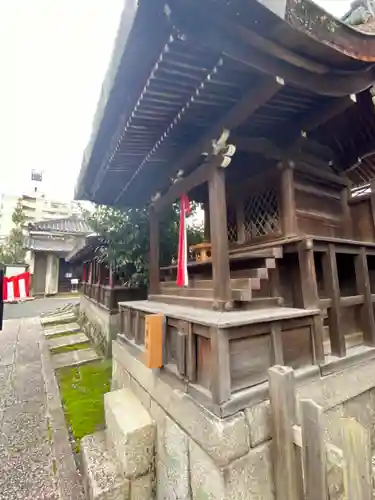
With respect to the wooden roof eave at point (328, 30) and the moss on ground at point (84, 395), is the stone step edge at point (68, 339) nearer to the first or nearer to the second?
the moss on ground at point (84, 395)

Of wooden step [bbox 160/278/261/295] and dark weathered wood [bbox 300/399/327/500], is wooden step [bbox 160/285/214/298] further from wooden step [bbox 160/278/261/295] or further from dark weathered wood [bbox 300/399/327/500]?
dark weathered wood [bbox 300/399/327/500]

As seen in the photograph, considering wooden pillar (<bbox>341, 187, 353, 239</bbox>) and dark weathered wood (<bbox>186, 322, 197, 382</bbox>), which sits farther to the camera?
wooden pillar (<bbox>341, 187, 353, 239</bbox>)

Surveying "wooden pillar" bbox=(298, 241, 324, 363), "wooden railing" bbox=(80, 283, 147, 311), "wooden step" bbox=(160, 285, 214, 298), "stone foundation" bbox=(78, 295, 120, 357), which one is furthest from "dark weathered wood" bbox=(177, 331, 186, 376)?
"wooden railing" bbox=(80, 283, 147, 311)

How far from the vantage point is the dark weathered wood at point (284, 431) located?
1.82 m

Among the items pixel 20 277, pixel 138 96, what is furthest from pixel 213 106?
pixel 20 277

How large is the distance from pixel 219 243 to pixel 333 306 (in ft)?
4.57

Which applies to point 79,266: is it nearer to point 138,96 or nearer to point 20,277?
point 20,277

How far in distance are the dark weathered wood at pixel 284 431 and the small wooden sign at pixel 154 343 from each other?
1.23 m

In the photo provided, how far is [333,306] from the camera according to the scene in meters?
2.90

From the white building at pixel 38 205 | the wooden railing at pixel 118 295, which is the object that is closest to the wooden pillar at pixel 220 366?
the wooden railing at pixel 118 295

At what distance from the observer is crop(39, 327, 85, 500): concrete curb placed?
3.09m

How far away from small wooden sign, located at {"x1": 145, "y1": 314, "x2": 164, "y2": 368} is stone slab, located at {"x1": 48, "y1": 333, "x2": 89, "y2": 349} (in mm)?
7641

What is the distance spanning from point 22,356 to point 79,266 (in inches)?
723

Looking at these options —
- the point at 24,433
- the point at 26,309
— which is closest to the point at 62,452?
the point at 24,433
